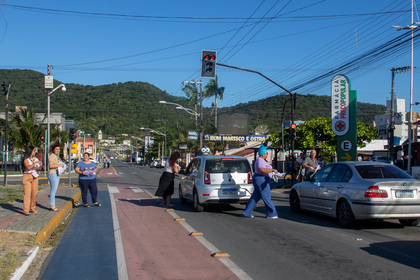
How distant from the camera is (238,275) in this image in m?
5.30

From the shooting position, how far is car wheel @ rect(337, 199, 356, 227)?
8.61 meters

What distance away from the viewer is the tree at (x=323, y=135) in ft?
94.4

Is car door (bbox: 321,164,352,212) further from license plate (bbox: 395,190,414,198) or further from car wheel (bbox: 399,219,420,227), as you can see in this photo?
car wheel (bbox: 399,219,420,227)

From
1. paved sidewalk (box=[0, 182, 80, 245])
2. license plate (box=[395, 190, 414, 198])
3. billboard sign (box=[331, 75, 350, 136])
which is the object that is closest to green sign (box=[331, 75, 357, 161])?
billboard sign (box=[331, 75, 350, 136])

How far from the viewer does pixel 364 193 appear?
323 inches

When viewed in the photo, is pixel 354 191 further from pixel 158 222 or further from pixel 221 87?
pixel 221 87

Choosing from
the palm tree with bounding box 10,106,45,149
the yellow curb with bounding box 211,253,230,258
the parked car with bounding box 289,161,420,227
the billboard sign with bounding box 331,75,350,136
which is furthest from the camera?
the palm tree with bounding box 10,106,45,149

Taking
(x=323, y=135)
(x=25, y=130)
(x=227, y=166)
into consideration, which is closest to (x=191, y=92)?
(x=25, y=130)

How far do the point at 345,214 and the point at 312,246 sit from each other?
85.9 inches

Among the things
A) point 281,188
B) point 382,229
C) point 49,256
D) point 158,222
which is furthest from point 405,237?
point 281,188

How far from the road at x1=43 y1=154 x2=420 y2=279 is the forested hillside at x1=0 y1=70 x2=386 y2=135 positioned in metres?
30.6

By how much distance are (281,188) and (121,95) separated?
89716 mm

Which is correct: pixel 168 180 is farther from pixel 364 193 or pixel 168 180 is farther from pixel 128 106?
pixel 128 106

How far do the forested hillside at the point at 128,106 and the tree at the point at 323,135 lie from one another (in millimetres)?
10924
